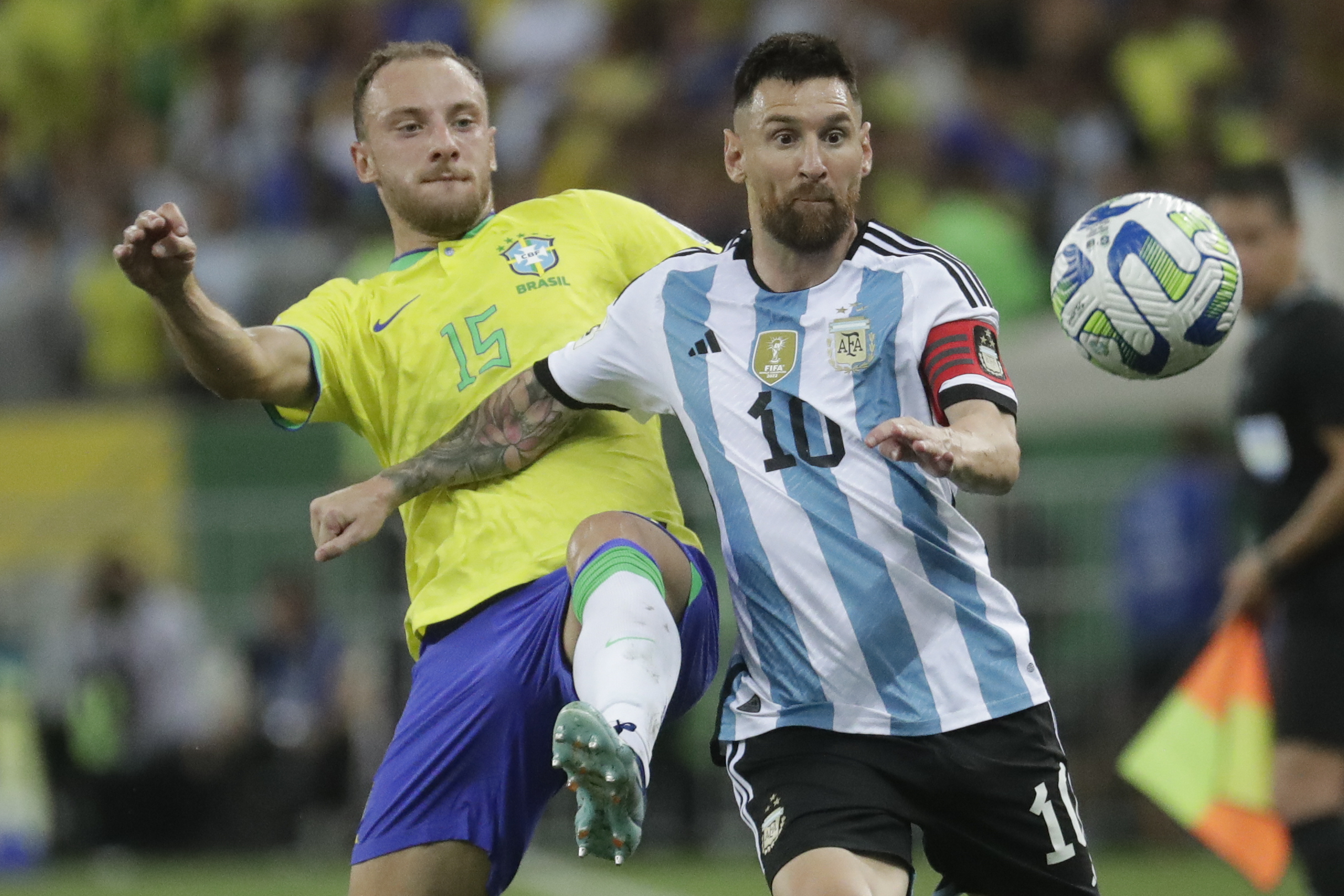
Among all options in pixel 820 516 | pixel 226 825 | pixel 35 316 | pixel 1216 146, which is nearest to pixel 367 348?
pixel 820 516

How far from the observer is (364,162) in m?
5.84

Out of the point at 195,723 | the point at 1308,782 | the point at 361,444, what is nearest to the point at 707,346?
the point at 1308,782

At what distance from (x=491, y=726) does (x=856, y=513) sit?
1.19m

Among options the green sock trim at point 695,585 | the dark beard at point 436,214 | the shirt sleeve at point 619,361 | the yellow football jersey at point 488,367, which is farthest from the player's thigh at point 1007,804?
the dark beard at point 436,214

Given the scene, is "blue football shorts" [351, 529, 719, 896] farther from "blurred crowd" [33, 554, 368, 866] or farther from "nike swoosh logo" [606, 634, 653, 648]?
"blurred crowd" [33, 554, 368, 866]

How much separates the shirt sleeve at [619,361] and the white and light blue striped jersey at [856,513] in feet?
0.72

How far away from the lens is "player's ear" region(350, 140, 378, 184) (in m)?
5.79

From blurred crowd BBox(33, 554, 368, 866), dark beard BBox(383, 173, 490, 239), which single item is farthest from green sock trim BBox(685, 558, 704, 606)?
blurred crowd BBox(33, 554, 368, 866)

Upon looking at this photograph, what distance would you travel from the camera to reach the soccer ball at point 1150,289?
4844 millimetres

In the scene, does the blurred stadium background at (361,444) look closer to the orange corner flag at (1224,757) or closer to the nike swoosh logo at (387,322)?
the orange corner flag at (1224,757)

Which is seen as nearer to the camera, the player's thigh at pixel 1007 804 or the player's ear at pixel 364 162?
the player's thigh at pixel 1007 804

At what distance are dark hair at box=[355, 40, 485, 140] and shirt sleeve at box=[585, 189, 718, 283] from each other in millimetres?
530

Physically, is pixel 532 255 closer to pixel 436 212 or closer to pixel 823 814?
pixel 436 212

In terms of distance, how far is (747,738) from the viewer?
15.6ft
